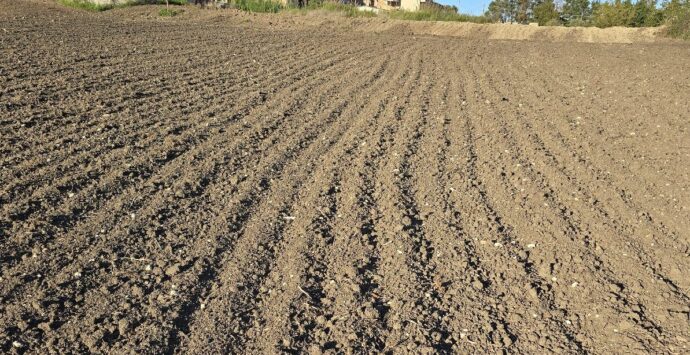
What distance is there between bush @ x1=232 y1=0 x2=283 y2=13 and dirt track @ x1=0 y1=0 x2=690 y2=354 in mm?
22556

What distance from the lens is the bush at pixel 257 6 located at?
1266 inches

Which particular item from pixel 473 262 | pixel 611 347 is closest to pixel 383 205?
pixel 473 262

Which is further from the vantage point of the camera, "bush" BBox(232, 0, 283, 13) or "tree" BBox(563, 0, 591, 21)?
"tree" BBox(563, 0, 591, 21)

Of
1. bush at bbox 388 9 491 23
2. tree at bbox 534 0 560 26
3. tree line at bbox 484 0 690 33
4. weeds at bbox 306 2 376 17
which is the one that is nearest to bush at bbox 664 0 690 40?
tree line at bbox 484 0 690 33

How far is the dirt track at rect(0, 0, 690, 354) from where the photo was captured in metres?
3.59

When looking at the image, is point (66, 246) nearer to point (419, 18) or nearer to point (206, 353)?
point (206, 353)

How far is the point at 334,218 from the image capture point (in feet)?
16.8

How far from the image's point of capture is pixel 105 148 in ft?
21.6

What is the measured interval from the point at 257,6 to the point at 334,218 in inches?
1156

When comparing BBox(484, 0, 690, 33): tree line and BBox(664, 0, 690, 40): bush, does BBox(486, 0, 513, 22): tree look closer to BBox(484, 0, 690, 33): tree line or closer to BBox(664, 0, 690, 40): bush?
BBox(484, 0, 690, 33): tree line

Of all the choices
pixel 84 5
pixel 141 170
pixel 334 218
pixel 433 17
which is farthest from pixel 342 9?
pixel 334 218

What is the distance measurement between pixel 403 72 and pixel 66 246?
405 inches

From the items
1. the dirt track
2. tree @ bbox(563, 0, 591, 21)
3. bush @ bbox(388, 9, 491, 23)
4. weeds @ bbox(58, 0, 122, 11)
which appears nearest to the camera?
the dirt track

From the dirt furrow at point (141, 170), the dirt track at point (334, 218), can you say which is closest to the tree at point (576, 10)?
the dirt track at point (334, 218)
